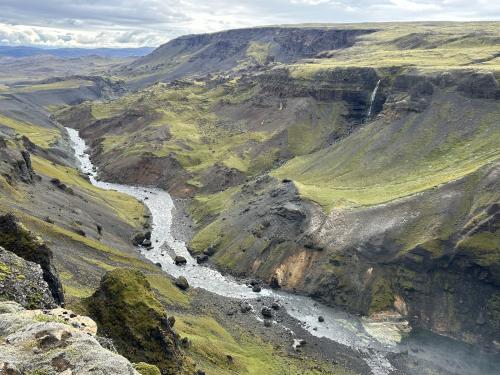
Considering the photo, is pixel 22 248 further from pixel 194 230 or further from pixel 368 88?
pixel 368 88

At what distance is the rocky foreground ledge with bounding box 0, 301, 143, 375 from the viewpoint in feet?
72.7

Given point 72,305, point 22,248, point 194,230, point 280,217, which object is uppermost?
point 22,248

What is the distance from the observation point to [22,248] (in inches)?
1735

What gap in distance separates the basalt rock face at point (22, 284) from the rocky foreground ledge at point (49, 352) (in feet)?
21.1

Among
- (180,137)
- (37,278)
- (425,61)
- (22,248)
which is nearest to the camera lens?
(37,278)

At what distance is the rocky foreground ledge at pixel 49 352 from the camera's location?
2217 centimetres

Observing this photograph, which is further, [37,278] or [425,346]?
[425,346]

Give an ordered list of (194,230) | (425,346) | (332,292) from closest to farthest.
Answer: (425,346) → (332,292) → (194,230)

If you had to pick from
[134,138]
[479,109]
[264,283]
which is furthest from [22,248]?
[134,138]

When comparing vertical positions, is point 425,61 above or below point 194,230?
above

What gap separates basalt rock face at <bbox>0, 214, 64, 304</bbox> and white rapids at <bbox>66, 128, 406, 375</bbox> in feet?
151

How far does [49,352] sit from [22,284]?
1214 cm

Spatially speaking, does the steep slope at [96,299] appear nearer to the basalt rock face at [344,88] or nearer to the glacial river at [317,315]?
the glacial river at [317,315]

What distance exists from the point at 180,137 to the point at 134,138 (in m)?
22.0
